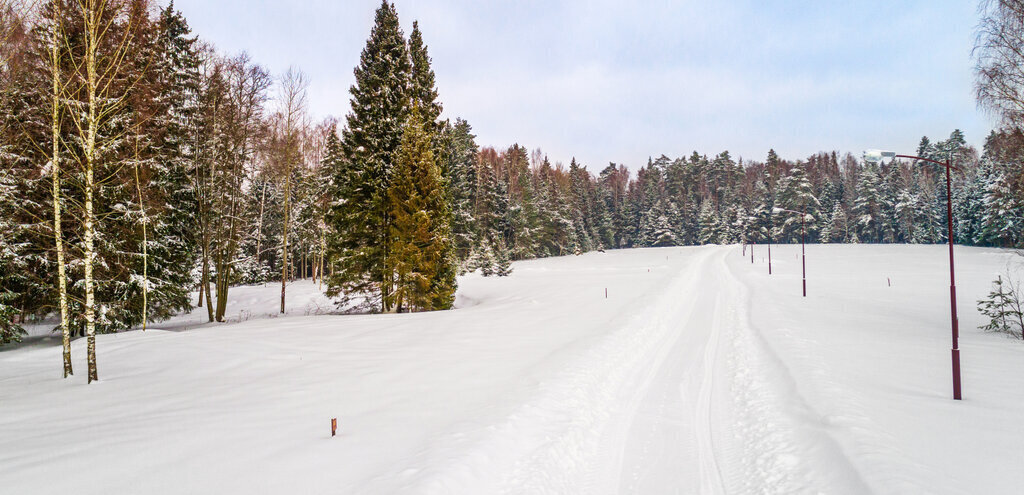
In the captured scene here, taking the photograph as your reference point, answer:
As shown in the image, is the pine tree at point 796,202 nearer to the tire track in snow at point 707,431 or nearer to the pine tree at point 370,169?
the pine tree at point 370,169

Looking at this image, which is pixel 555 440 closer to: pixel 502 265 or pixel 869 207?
pixel 502 265

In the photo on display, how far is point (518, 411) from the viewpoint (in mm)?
7758

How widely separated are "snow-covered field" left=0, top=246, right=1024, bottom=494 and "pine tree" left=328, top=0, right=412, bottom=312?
5450 mm

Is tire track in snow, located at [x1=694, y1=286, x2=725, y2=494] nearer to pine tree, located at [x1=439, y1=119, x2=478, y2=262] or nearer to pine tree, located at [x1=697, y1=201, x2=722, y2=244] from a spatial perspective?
pine tree, located at [x1=439, y1=119, x2=478, y2=262]

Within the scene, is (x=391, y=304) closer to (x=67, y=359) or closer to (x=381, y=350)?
(x=381, y=350)

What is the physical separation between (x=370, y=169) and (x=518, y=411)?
17.7 m

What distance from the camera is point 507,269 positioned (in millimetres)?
46469

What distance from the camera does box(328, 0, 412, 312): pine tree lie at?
2202 centimetres

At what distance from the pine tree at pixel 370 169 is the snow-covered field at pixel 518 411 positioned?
5450 millimetres

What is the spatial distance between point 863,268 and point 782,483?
5774cm

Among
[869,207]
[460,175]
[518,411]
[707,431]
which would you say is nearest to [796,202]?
[869,207]

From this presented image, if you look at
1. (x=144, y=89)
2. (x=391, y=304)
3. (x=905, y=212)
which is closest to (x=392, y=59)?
(x=144, y=89)

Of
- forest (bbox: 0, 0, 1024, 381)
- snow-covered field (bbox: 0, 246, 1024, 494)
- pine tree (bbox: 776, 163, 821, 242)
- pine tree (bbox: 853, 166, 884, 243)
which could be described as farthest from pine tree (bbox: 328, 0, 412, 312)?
pine tree (bbox: 853, 166, 884, 243)

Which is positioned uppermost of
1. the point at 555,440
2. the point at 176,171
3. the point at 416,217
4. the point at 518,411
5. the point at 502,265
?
the point at 176,171
